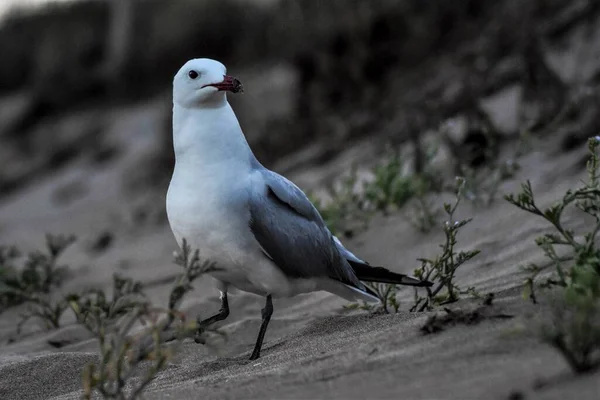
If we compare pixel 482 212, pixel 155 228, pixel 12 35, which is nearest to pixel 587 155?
pixel 482 212

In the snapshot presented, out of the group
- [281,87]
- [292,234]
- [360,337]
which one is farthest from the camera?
[281,87]

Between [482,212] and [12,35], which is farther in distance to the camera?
[12,35]

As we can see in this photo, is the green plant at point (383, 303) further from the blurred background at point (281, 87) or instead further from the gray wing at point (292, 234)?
the blurred background at point (281, 87)

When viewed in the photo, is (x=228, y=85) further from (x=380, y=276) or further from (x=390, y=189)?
(x=390, y=189)

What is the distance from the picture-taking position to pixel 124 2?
62.4 ft

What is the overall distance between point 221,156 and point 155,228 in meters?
4.97

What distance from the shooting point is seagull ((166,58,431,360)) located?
11.8 ft

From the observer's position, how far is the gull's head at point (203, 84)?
3.81 meters

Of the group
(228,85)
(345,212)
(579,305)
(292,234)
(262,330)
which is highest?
(228,85)

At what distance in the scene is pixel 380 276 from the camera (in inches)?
154

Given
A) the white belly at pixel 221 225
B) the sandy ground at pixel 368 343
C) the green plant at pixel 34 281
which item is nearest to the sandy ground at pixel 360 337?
the sandy ground at pixel 368 343

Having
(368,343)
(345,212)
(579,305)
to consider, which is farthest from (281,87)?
(579,305)

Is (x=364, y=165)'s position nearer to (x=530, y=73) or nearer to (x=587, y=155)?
(x=530, y=73)

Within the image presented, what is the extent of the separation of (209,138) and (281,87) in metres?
8.84
